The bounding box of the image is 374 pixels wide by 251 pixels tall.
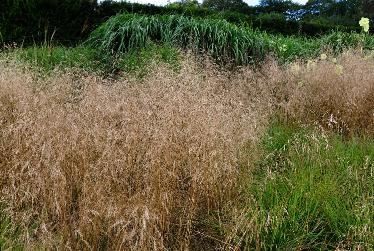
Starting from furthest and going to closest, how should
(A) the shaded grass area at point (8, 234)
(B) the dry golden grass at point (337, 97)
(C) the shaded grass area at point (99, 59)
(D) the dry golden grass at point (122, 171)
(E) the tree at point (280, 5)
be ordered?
1. (E) the tree at point (280, 5)
2. (C) the shaded grass area at point (99, 59)
3. (B) the dry golden grass at point (337, 97)
4. (D) the dry golden grass at point (122, 171)
5. (A) the shaded grass area at point (8, 234)

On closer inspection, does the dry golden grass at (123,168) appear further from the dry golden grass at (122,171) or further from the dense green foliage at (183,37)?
the dense green foliage at (183,37)

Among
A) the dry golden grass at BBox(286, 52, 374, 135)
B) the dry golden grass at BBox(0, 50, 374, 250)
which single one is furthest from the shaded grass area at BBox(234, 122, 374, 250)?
the dry golden grass at BBox(286, 52, 374, 135)

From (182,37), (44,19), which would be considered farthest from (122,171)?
(44,19)

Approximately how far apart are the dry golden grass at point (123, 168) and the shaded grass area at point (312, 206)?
193 millimetres

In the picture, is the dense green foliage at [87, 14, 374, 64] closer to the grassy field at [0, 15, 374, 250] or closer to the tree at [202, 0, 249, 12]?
the grassy field at [0, 15, 374, 250]

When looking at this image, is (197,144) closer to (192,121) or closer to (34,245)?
(192,121)

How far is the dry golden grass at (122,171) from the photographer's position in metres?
1.99

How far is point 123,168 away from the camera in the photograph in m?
2.30

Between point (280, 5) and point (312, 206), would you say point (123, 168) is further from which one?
point (280, 5)

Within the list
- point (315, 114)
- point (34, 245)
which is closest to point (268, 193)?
point (34, 245)

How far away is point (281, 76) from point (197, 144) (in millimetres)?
2699

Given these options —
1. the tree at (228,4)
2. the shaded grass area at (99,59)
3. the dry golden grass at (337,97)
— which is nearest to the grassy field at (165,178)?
the dry golden grass at (337,97)

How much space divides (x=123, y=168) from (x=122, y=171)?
30 mm

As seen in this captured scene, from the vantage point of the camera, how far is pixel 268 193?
239 centimetres
